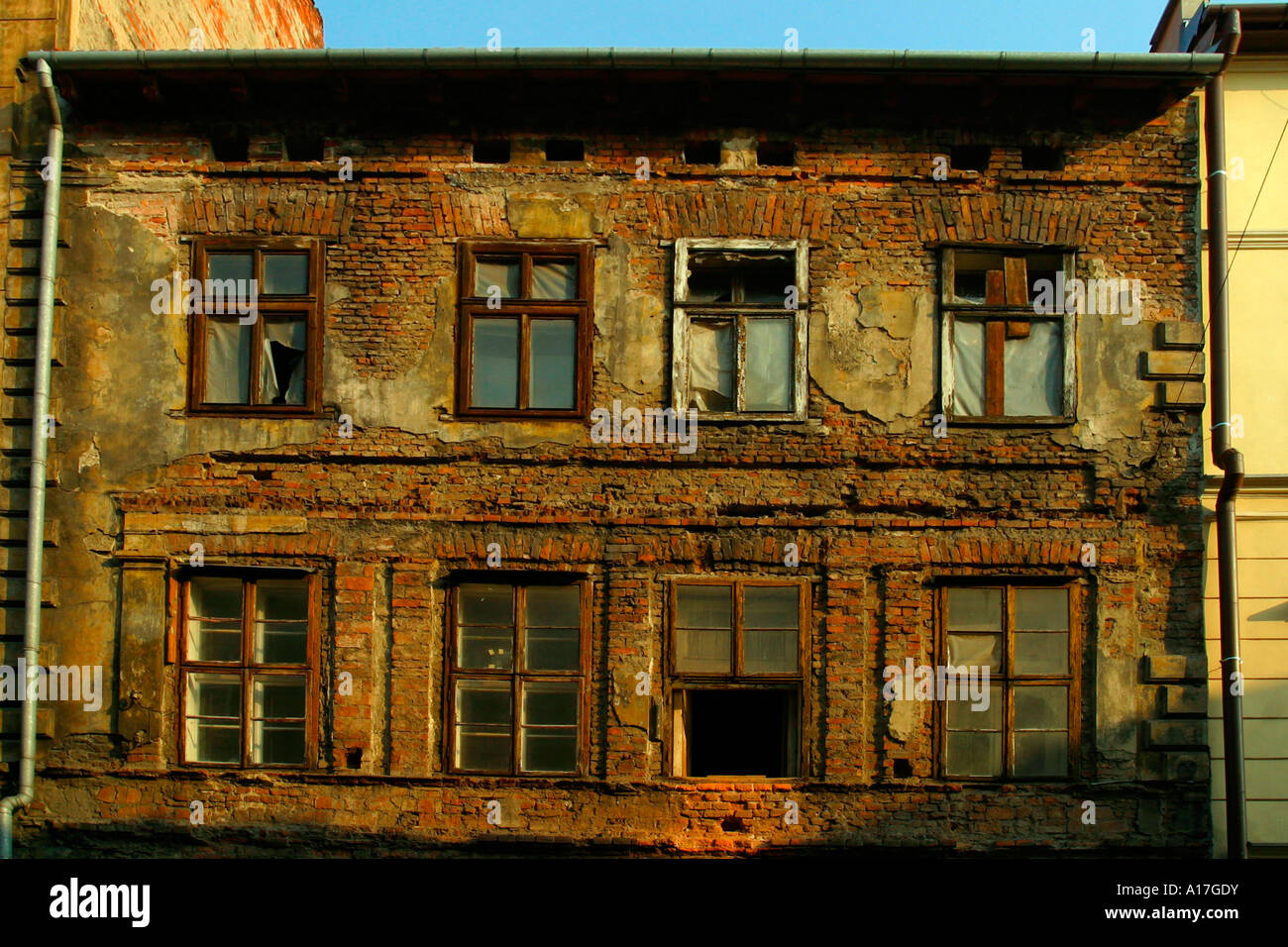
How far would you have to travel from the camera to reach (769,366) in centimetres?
953

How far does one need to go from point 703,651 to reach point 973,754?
223 cm

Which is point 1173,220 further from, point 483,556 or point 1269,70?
point 483,556

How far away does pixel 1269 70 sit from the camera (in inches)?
390

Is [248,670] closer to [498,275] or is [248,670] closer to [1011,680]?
[498,275]

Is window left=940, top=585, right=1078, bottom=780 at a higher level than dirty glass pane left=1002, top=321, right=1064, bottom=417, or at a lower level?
lower

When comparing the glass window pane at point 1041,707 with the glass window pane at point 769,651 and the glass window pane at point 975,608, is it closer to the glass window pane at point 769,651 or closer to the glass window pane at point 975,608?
the glass window pane at point 975,608

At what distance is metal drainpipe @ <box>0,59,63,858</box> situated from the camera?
900 centimetres

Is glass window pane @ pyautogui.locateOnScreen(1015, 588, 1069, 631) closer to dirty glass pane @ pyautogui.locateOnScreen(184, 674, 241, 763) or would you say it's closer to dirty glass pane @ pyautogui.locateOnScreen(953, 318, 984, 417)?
A: dirty glass pane @ pyautogui.locateOnScreen(953, 318, 984, 417)

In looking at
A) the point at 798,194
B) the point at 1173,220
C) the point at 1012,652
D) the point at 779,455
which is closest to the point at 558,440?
the point at 779,455

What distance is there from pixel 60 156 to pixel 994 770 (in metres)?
8.93

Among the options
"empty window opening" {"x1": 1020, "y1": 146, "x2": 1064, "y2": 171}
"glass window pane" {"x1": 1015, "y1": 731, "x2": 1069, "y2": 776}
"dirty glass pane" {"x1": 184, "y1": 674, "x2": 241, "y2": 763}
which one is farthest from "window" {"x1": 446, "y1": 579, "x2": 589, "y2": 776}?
"empty window opening" {"x1": 1020, "y1": 146, "x2": 1064, "y2": 171}

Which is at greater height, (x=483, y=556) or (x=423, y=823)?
(x=483, y=556)

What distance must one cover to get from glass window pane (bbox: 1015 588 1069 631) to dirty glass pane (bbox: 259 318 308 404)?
Answer: 19.6 feet

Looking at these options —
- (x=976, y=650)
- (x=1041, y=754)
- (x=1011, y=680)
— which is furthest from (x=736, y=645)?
(x=1041, y=754)
